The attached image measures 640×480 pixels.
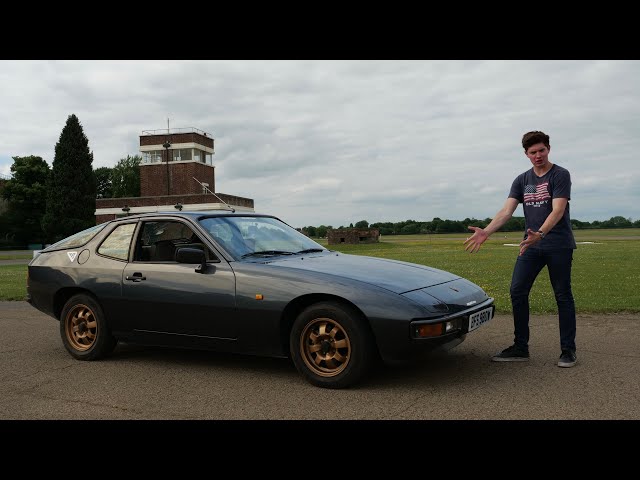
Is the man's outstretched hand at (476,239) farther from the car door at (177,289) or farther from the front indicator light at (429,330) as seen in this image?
the car door at (177,289)

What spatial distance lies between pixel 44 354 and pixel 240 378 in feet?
8.46

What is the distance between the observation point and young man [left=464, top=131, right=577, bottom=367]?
5324 millimetres

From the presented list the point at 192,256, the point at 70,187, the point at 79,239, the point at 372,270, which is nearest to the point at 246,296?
the point at 192,256

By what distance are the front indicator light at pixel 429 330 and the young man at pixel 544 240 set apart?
3.95 ft

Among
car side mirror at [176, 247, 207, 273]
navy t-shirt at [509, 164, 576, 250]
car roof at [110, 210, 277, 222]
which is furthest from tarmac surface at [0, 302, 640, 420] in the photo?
car roof at [110, 210, 277, 222]

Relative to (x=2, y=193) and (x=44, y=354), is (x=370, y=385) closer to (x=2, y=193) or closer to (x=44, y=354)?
(x=44, y=354)

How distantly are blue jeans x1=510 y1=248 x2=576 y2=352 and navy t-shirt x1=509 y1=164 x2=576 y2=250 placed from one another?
3.6 inches

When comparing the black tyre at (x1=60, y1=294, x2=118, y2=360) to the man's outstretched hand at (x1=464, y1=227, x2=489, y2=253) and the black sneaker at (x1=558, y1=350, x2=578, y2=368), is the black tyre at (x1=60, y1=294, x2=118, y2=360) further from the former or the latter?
the black sneaker at (x1=558, y1=350, x2=578, y2=368)

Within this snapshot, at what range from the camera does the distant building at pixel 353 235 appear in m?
50.7

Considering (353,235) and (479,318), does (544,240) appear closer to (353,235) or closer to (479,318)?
(479,318)

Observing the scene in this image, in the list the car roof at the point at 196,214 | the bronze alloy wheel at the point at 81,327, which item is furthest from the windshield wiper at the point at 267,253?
the bronze alloy wheel at the point at 81,327

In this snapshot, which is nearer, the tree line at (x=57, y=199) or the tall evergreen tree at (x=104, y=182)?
the tree line at (x=57, y=199)

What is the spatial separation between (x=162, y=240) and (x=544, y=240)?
143 inches
